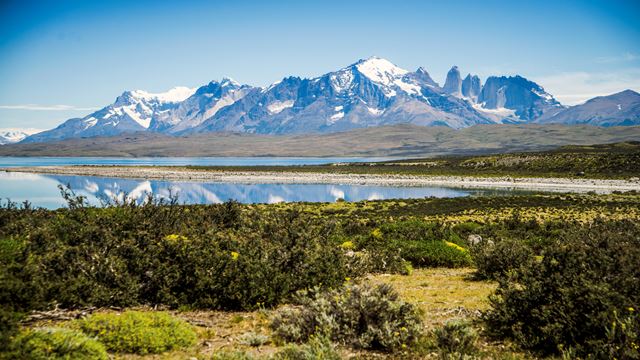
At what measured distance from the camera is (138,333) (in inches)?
311

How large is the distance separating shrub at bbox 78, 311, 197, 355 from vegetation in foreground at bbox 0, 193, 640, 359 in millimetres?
22

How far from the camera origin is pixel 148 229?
13.4 m

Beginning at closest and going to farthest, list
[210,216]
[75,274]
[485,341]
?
[485,341]
[75,274]
[210,216]

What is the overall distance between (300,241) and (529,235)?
15.7m

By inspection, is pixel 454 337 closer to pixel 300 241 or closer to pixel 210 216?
pixel 300 241

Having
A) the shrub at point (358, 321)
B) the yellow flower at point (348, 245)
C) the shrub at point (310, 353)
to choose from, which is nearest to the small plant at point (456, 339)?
the shrub at point (358, 321)

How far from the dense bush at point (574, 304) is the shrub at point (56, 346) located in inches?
262

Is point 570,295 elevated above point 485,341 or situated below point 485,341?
above

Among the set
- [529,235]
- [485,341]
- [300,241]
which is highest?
[300,241]

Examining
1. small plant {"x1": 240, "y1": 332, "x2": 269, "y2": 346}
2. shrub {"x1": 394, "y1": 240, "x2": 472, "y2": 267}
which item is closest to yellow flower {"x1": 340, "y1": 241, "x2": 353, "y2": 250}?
shrub {"x1": 394, "y1": 240, "x2": 472, "y2": 267}

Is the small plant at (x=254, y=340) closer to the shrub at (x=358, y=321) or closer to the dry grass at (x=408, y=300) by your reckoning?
the dry grass at (x=408, y=300)

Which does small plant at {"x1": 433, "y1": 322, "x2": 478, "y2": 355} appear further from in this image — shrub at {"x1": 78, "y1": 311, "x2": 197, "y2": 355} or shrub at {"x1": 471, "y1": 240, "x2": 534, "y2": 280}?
shrub at {"x1": 471, "y1": 240, "x2": 534, "y2": 280}

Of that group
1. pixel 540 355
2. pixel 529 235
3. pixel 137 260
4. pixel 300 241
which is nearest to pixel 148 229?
pixel 137 260

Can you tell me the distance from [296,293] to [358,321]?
265 cm
